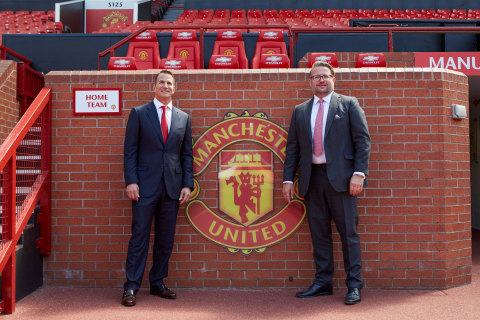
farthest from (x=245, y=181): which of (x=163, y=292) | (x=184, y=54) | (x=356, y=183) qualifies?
(x=184, y=54)

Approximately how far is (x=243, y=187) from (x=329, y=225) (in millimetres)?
870

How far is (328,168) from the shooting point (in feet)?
11.8

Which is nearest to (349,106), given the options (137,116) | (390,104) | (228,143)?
(390,104)

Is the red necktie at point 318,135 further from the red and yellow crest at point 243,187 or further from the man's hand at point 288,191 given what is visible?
the red and yellow crest at point 243,187

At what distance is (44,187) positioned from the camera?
4.01 meters

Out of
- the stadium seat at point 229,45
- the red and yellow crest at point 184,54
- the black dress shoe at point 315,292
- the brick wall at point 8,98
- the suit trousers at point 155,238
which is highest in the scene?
the stadium seat at point 229,45

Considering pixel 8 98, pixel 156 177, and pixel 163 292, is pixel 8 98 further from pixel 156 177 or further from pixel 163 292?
pixel 163 292

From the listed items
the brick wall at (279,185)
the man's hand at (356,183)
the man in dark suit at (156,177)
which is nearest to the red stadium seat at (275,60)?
the brick wall at (279,185)

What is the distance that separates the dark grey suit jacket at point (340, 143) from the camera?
356 cm

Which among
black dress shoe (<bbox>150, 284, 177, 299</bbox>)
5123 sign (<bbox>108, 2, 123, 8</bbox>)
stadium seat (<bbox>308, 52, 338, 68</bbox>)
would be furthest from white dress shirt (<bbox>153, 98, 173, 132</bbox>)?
5123 sign (<bbox>108, 2, 123, 8</bbox>)

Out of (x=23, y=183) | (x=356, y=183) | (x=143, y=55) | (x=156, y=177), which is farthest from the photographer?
(x=143, y=55)

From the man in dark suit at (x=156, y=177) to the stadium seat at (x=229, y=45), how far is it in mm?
4283

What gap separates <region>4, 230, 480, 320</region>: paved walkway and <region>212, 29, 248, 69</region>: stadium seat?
4979 mm

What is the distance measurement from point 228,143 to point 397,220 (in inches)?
68.2
